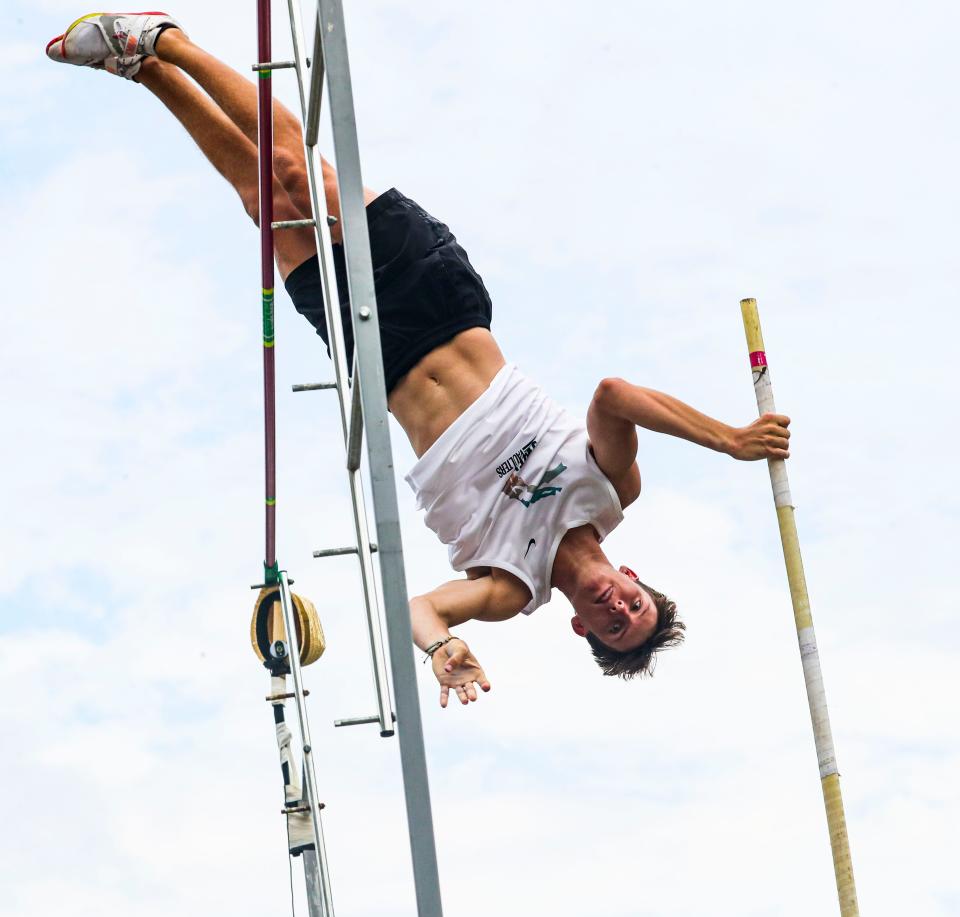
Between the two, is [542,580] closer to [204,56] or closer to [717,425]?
[717,425]

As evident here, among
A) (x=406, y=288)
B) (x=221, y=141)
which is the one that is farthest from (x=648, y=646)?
(x=221, y=141)

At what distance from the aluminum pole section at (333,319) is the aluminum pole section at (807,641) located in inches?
64.4

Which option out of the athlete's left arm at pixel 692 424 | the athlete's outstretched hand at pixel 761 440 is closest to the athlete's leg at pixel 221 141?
the athlete's left arm at pixel 692 424

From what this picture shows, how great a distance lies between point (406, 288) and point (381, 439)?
77.9 inches

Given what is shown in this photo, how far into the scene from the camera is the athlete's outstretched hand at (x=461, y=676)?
4891mm

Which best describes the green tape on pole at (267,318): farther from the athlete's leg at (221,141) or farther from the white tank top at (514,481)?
the white tank top at (514,481)

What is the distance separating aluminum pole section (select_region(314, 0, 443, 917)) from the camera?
161 inches

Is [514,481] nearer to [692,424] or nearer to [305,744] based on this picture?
[692,424]

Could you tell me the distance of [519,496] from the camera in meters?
6.03

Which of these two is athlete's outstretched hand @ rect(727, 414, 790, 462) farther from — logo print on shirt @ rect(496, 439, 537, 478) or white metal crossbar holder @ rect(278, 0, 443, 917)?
white metal crossbar holder @ rect(278, 0, 443, 917)

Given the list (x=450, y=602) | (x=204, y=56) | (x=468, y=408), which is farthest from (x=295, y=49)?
(x=450, y=602)

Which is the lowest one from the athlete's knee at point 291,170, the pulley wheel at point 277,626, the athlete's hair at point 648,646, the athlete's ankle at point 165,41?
the athlete's hair at point 648,646

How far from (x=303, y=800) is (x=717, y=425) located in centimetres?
223

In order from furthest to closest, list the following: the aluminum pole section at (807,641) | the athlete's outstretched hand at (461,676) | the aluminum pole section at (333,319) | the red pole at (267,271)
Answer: the aluminum pole section at (807,641)
the athlete's outstretched hand at (461,676)
the red pole at (267,271)
the aluminum pole section at (333,319)
